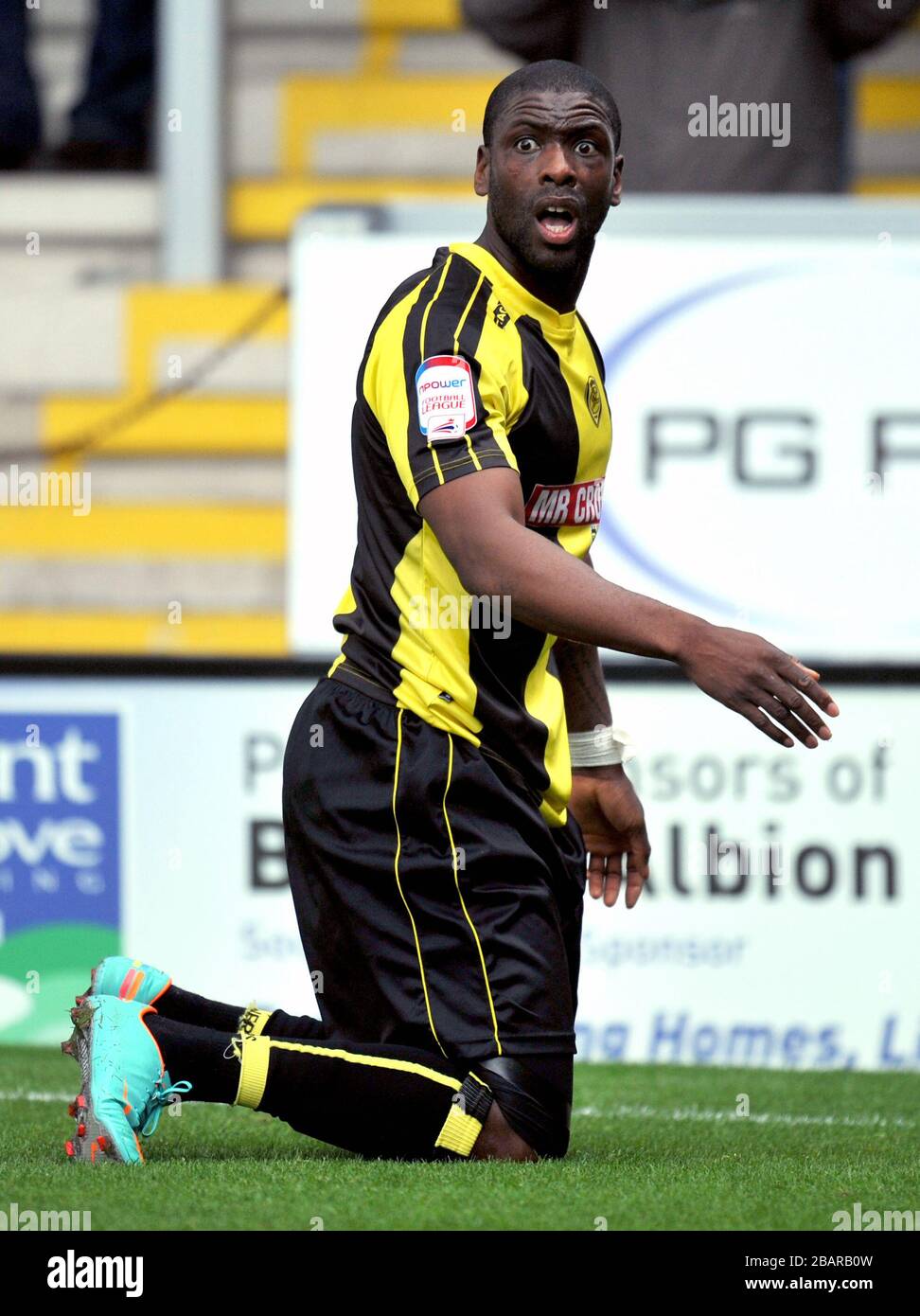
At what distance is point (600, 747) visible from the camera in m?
3.93

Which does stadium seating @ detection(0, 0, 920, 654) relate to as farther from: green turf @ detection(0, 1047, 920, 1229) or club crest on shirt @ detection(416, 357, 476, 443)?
club crest on shirt @ detection(416, 357, 476, 443)

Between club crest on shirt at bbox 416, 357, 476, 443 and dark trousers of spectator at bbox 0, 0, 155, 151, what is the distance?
217 inches

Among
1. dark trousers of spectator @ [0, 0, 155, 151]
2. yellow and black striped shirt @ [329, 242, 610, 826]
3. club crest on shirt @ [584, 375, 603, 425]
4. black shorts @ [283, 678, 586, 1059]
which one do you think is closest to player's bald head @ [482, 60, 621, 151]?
yellow and black striped shirt @ [329, 242, 610, 826]

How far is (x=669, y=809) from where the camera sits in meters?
6.28

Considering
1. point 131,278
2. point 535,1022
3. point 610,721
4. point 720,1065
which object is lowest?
point 720,1065

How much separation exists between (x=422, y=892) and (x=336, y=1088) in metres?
0.34

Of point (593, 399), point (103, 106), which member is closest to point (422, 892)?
point (593, 399)

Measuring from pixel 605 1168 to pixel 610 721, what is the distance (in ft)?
3.28

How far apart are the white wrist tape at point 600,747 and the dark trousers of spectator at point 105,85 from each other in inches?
207

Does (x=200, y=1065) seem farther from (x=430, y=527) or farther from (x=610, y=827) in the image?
(x=610, y=827)

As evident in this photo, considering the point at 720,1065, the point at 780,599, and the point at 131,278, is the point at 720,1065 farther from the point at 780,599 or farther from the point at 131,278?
the point at 131,278

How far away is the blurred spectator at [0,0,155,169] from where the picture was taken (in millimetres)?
8297

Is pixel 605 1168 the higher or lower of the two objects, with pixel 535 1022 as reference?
lower
